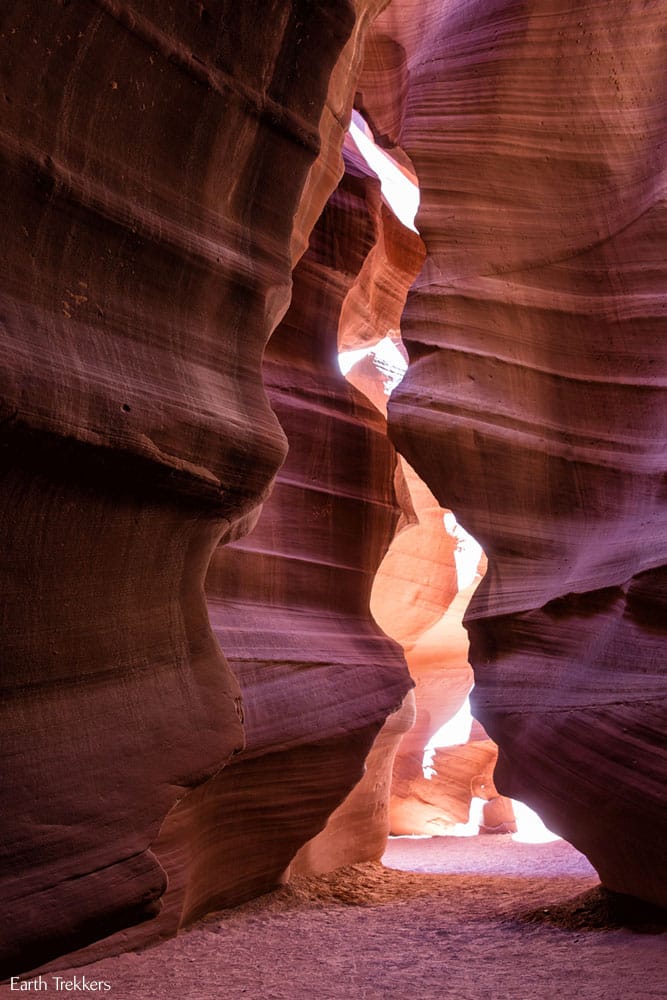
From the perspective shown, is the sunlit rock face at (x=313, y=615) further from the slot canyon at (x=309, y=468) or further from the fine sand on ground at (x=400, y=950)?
the fine sand on ground at (x=400, y=950)

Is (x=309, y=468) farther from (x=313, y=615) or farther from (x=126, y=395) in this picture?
(x=126, y=395)

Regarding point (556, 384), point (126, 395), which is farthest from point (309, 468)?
point (126, 395)

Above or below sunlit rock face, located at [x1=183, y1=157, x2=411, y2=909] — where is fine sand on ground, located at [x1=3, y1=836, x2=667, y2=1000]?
below

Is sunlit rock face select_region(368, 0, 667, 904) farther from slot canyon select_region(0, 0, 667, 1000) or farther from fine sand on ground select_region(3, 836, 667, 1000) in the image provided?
fine sand on ground select_region(3, 836, 667, 1000)

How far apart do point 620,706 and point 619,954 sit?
0.77 meters

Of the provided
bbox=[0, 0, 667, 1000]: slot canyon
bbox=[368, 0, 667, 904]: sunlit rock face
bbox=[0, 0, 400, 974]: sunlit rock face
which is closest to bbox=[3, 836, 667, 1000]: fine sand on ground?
bbox=[0, 0, 667, 1000]: slot canyon

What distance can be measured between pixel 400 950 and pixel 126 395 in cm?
199

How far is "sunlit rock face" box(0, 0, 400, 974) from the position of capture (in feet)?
5.30

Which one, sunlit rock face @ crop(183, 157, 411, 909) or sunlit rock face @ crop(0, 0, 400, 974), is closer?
sunlit rock face @ crop(0, 0, 400, 974)

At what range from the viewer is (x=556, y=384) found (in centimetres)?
378

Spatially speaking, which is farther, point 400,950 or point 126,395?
point 400,950

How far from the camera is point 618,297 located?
3717 mm

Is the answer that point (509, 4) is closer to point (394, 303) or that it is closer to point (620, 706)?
point (394, 303)

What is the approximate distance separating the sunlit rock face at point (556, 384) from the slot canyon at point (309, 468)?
0.05 ft
